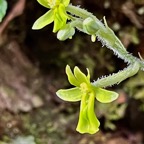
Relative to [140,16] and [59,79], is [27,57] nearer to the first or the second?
[59,79]

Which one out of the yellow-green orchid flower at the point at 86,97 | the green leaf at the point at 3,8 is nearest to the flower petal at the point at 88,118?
the yellow-green orchid flower at the point at 86,97

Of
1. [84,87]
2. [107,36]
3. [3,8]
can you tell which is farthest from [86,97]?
[3,8]

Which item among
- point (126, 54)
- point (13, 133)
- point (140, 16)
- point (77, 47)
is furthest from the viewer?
point (77, 47)

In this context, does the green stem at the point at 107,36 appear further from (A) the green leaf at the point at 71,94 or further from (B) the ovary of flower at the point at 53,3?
(A) the green leaf at the point at 71,94

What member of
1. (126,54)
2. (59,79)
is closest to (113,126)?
(59,79)

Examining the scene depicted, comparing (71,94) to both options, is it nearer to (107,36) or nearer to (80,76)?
(80,76)

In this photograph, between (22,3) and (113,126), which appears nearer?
(22,3)
